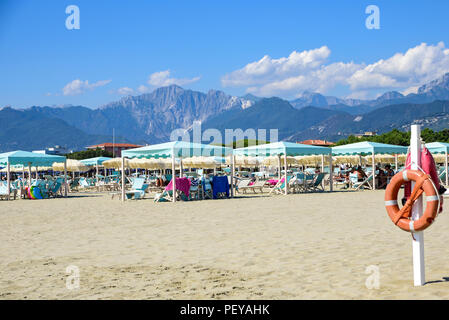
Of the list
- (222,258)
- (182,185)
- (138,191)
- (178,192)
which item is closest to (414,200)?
(222,258)

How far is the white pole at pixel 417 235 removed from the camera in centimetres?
397

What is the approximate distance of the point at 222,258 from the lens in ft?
17.9

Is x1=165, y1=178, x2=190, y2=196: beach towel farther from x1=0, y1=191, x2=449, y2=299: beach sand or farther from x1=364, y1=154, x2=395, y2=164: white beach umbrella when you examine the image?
x1=364, y1=154, x2=395, y2=164: white beach umbrella

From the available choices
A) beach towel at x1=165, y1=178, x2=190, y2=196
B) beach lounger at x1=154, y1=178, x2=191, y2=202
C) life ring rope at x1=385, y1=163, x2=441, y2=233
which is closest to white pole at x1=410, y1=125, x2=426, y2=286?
life ring rope at x1=385, y1=163, x2=441, y2=233

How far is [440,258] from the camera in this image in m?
5.02

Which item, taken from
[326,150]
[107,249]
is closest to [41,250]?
[107,249]

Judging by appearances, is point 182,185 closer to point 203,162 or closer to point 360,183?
point 360,183

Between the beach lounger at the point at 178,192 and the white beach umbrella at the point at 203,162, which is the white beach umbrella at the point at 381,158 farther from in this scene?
the beach lounger at the point at 178,192

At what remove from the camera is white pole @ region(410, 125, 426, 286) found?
3969mm

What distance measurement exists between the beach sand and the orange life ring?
0.50 meters

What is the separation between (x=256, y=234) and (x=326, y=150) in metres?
12.1

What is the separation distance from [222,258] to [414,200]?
222 cm
